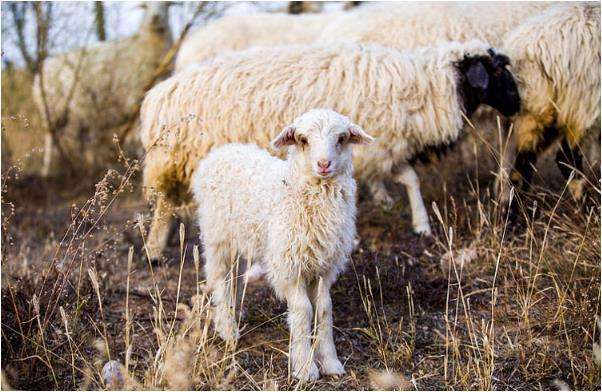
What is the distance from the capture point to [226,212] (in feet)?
12.3

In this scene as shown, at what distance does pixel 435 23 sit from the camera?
22.5ft

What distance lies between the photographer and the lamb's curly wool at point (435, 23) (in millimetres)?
6766

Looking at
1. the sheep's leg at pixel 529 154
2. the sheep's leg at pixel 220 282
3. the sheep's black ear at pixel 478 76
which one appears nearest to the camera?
the sheep's leg at pixel 220 282

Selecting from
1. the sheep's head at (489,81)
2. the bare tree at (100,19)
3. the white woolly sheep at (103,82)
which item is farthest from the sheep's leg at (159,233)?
the white woolly sheep at (103,82)

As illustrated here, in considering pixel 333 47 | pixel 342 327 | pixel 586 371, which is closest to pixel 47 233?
pixel 333 47

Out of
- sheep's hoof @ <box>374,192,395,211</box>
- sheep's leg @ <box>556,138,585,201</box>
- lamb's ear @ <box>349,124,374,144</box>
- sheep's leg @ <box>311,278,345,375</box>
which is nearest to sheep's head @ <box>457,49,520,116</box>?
sheep's leg @ <box>556,138,585,201</box>

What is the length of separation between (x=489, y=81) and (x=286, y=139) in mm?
2814

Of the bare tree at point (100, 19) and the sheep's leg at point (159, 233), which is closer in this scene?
the sheep's leg at point (159, 233)

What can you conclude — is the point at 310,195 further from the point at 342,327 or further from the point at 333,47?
the point at 333,47

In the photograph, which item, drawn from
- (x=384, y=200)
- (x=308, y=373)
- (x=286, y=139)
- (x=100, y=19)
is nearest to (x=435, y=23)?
(x=384, y=200)

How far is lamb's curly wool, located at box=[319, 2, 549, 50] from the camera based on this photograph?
677 centimetres

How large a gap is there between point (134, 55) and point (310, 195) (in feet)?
22.9

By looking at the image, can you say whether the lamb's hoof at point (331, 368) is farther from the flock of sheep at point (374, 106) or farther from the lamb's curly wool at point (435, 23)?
the lamb's curly wool at point (435, 23)

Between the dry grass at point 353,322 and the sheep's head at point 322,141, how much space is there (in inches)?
20.6
